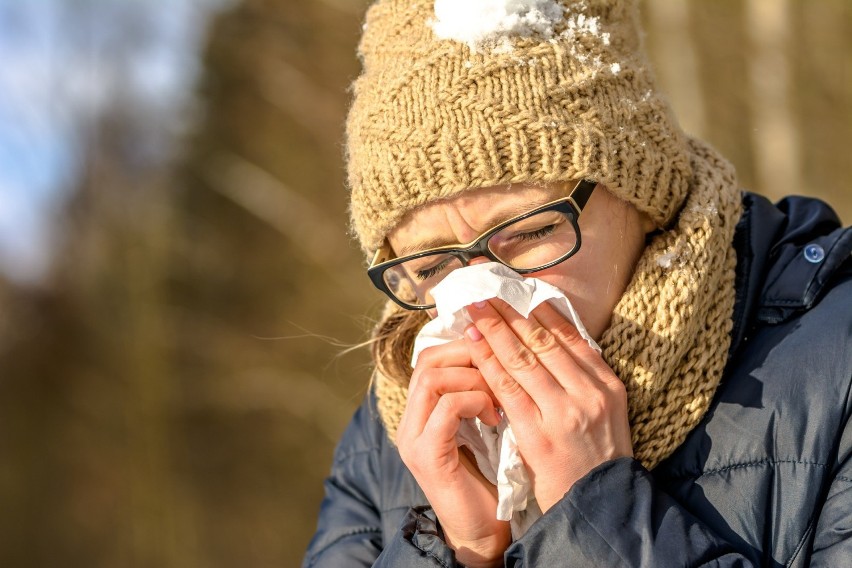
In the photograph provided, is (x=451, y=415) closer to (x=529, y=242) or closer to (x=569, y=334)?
(x=569, y=334)

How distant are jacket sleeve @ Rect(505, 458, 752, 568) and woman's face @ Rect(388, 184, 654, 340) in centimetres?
39

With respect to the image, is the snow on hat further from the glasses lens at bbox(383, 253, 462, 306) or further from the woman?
the glasses lens at bbox(383, 253, 462, 306)

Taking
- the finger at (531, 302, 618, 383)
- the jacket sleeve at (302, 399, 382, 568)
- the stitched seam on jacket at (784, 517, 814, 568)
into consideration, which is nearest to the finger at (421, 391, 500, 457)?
the finger at (531, 302, 618, 383)

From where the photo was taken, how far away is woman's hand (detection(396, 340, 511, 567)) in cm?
184

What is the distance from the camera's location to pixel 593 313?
6.20ft

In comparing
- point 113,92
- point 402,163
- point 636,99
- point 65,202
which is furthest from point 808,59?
point 65,202

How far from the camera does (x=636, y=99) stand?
2.04 meters

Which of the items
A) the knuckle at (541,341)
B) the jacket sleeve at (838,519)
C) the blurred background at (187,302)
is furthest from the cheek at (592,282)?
the blurred background at (187,302)

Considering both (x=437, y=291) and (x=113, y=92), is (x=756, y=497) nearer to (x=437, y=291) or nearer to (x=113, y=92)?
(x=437, y=291)

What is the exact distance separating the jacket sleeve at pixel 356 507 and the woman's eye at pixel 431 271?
570 mm

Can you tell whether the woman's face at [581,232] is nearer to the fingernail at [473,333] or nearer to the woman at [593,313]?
the woman at [593,313]

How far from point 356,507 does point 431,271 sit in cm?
83

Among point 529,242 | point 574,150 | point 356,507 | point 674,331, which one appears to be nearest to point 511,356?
point 529,242

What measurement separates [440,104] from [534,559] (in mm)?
1038
